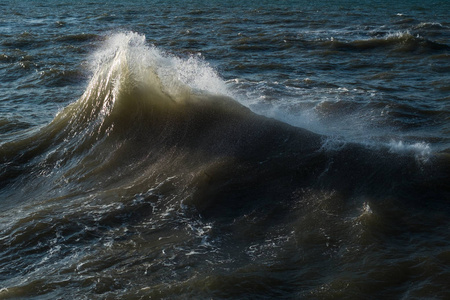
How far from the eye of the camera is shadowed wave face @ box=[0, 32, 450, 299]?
259 inches

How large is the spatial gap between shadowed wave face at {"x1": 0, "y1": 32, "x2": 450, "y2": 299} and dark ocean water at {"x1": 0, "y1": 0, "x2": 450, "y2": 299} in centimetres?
3

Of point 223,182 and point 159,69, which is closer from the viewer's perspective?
point 223,182

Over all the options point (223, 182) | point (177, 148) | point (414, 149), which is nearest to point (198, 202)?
point (223, 182)

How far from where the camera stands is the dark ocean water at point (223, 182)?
6.62 metres

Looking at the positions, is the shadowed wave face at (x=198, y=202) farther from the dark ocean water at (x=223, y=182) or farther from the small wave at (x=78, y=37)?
the small wave at (x=78, y=37)

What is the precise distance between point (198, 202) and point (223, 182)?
70 centimetres

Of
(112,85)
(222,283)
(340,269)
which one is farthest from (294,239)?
(112,85)

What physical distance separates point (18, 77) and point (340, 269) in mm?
14497

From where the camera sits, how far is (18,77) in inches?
710

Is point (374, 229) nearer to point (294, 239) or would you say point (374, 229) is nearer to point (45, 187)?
point (294, 239)

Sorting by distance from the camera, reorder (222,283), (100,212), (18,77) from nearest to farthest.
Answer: (222,283) < (100,212) < (18,77)

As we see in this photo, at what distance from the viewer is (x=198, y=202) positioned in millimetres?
8555

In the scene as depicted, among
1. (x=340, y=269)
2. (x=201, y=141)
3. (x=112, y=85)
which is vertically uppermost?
(x=112, y=85)

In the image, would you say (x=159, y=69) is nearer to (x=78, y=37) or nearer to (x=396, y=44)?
(x=396, y=44)
